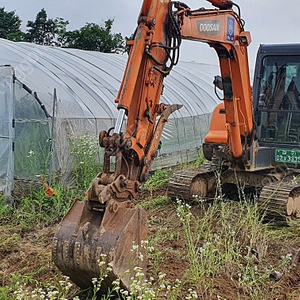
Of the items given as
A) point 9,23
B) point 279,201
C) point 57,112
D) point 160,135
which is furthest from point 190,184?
point 9,23

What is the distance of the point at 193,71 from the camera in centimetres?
1633

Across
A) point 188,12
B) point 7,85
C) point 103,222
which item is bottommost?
point 103,222

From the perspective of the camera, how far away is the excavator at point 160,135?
4207 millimetres

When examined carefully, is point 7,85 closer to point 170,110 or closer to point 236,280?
point 170,110

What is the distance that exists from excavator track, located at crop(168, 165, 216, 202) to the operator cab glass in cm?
99

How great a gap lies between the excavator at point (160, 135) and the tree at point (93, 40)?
26.0 metres

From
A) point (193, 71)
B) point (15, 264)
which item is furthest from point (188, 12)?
point (193, 71)

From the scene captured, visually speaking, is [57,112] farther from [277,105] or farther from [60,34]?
[60,34]

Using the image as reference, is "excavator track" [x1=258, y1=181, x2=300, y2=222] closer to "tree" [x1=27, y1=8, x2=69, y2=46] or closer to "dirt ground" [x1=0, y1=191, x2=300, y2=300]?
"dirt ground" [x1=0, y1=191, x2=300, y2=300]

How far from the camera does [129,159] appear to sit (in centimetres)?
457

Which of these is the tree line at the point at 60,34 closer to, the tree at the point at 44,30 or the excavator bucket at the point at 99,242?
the tree at the point at 44,30

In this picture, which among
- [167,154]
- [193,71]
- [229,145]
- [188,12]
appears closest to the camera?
[188,12]

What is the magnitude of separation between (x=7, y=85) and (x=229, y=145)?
3392 mm

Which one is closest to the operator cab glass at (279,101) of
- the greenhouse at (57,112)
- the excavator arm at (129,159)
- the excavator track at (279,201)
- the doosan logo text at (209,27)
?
the excavator track at (279,201)
